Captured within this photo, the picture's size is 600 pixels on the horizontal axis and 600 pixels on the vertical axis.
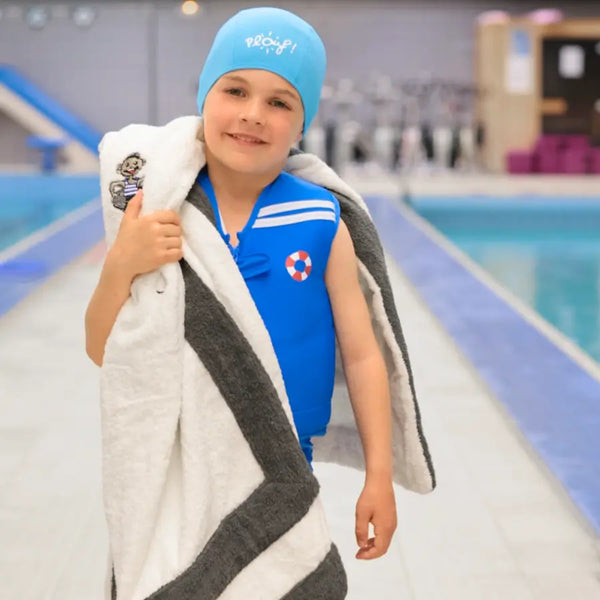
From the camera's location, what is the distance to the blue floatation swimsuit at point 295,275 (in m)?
1.13

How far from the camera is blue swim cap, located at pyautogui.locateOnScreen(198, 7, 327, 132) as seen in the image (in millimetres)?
1110

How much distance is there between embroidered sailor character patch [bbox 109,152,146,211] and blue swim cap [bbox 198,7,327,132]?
0.11m

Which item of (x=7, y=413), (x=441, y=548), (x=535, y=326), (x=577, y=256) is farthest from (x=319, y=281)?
(x=577, y=256)

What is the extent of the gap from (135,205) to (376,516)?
394 mm

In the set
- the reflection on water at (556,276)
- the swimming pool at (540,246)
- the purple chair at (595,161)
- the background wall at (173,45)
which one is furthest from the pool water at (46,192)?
the purple chair at (595,161)

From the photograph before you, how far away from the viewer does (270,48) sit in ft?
3.64

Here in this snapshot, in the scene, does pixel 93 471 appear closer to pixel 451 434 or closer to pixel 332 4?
pixel 451 434

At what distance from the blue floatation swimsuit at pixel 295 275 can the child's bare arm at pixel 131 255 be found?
0.25 ft

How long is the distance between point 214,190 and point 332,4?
13.3 meters

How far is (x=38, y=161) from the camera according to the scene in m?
14.0

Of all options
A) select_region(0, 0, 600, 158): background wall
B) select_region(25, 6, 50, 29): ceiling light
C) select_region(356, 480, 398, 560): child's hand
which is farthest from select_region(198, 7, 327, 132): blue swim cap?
select_region(25, 6, 50, 29): ceiling light

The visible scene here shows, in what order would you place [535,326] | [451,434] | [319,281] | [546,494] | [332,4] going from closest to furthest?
[319,281] < [546,494] < [451,434] < [535,326] < [332,4]

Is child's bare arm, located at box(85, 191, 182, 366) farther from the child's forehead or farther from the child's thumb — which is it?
the child's forehead

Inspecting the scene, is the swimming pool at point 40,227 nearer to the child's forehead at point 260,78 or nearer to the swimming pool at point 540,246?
the swimming pool at point 540,246
